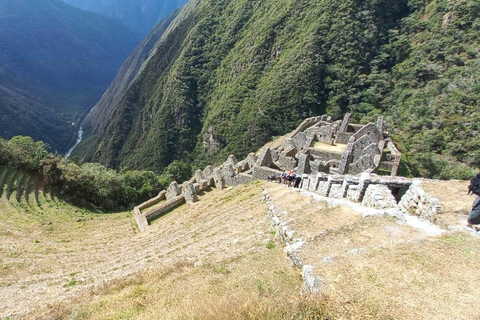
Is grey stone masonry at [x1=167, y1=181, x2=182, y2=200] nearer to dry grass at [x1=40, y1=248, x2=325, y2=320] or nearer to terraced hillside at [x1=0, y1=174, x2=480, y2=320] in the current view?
terraced hillside at [x1=0, y1=174, x2=480, y2=320]

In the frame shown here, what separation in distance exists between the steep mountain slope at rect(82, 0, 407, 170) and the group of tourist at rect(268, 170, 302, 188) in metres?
Result: 58.2

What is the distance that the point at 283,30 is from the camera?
105 meters

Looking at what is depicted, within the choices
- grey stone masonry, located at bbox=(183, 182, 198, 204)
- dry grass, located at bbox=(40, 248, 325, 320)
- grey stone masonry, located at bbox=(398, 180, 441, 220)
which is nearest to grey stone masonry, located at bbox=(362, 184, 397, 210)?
grey stone masonry, located at bbox=(398, 180, 441, 220)

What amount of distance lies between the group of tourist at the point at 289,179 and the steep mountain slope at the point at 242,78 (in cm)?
5815

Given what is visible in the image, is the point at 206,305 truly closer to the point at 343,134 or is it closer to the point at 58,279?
the point at 58,279

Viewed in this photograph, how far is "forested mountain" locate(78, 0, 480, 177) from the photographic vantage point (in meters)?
55.6

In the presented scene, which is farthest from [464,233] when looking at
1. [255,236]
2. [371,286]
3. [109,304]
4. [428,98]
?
[428,98]

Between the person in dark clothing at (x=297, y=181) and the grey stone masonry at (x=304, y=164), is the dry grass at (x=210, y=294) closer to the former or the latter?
the person in dark clothing at (x=297, y=181)

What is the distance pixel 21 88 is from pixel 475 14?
223759 millimetres

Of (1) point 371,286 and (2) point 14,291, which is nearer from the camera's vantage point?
(1) point 371,286

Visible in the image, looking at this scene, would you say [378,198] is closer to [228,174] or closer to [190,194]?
[228,174]

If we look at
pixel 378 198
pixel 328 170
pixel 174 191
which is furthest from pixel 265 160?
pixel 378 198

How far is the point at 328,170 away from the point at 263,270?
14.5 m

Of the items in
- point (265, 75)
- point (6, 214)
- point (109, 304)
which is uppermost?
point (265, 75)
